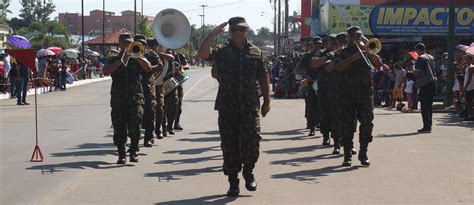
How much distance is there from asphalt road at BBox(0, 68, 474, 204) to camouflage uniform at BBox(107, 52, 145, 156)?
0.49m

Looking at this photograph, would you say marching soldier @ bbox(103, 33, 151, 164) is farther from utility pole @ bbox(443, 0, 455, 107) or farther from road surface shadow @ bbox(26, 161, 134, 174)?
utility pole @ bbox(443, 0, 455, 107)

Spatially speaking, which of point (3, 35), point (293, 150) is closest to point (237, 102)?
point (293, 150)

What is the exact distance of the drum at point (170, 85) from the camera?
42.0 ft

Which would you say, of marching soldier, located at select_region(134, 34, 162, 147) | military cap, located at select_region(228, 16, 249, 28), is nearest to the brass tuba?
marching soldier, located at select_region(134, 34, 162, 147)

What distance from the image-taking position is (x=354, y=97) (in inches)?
377

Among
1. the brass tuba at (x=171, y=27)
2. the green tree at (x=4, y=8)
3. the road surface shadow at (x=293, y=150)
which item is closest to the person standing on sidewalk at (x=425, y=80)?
the road surface shadow at (x=293, y=150)

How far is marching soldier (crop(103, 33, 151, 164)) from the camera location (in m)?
9.55

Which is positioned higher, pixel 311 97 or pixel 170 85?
pixel 170 85

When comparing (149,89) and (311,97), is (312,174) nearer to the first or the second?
(149,89)

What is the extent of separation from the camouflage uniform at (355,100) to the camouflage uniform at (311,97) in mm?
2433

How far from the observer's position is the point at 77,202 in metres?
7.23

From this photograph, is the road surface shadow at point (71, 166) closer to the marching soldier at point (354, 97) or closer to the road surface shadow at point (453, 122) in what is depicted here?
the marching soldier at point (354, 97)

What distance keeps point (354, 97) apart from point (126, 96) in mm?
3034

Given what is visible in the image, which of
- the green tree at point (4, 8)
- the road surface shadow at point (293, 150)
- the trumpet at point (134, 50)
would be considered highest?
the green tree at point (4, 8)
